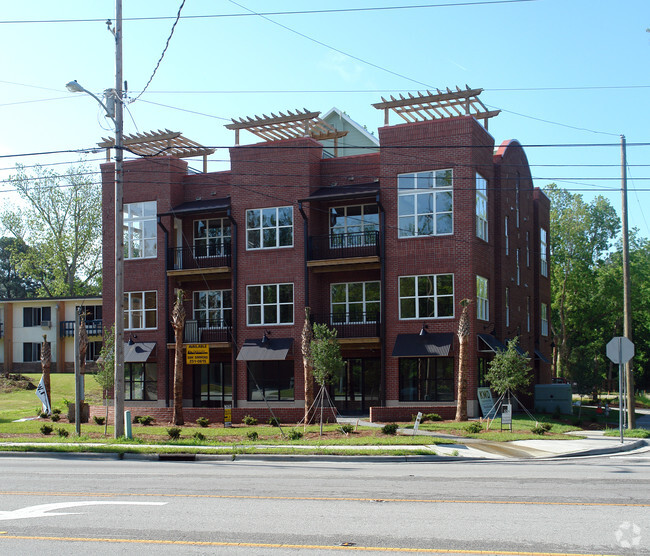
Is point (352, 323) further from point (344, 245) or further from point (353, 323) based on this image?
point (344, 245)

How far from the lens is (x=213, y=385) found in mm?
35750

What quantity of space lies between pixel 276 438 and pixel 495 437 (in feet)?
21.5

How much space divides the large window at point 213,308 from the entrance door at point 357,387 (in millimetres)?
6246

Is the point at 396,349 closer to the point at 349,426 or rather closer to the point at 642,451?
the point at 349,426

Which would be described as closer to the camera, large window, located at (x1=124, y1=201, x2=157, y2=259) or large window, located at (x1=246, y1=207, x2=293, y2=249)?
large window, located at (x1=246, y1=207, x2=293, y2=249)

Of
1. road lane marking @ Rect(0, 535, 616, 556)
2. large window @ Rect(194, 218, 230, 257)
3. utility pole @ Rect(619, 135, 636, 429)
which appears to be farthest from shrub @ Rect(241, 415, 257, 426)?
road lane marking @ Rect(0, 535, 616, 556)

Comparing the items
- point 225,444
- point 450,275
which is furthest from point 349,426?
point 450,275

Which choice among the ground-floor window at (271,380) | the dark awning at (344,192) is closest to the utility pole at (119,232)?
the dark awning at (344,192)

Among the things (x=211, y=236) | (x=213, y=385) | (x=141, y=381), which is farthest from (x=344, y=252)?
(x=141, y=381)

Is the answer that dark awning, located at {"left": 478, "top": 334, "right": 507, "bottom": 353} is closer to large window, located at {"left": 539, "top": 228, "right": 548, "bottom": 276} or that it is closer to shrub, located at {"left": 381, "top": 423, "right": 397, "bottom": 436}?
shrub, located at {"left": 381, "top": 423, "right": 397, "bottom": 436}

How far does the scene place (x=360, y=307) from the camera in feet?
107

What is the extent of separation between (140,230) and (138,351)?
5.98m

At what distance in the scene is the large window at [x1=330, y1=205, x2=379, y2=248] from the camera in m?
32.2

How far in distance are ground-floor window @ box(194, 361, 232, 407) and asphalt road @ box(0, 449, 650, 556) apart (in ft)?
66.7
